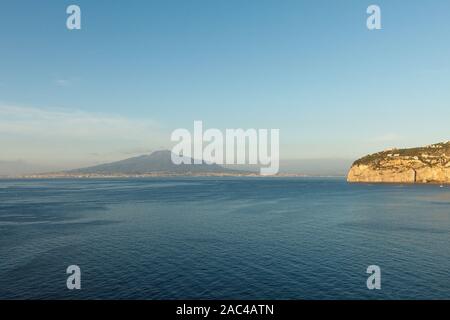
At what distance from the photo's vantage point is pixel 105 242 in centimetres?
7194

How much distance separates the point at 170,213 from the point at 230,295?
256ft

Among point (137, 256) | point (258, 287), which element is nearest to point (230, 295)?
point (258, 287)

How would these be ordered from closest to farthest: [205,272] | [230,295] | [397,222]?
[230,295] → [205,272] → [397,222]

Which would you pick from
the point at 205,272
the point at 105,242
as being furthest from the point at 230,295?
the point at 105,242

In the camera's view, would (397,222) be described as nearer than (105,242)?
No

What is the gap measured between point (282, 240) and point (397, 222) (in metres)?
41.2

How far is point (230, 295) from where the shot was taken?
41.7 m
